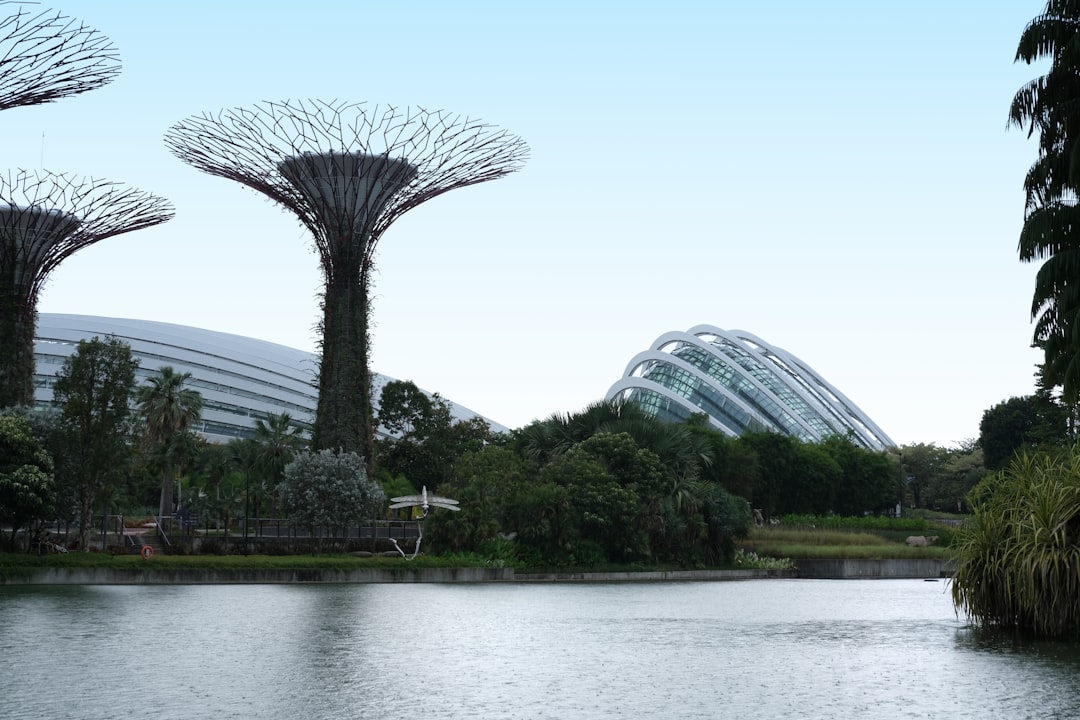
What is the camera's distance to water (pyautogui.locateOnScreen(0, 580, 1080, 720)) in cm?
1262

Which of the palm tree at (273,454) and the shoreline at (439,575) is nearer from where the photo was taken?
the shoreline at (439,575)

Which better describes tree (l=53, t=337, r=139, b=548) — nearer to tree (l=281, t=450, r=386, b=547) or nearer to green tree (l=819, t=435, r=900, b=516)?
tree (l=281, t=450, r=386, b=547)

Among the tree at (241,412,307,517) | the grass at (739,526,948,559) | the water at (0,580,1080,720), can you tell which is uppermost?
the tree at (241,412,307,517)

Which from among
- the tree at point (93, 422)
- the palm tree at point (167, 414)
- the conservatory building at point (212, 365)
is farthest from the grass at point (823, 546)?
the conservatory building at point (212, 365)

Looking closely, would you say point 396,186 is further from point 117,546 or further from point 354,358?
point 117,546

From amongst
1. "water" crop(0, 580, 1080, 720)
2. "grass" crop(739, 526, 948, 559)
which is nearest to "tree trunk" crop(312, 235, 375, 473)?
"grass" crop(739, 526, 948, 559)

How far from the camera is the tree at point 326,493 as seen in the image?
137 feet

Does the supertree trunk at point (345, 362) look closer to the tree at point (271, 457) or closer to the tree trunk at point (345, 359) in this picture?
the tree trunk at point (345, 359)

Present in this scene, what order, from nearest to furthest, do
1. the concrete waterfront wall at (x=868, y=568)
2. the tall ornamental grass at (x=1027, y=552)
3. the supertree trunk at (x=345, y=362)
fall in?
the tall ornamental grass at (x=1027, y=552)
the supertree trunk at (x=345, y=362)
the concrete waterfront wall at (x=868, y=568)

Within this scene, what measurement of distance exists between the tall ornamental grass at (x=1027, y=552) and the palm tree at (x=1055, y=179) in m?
3.11

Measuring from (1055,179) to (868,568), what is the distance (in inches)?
1133

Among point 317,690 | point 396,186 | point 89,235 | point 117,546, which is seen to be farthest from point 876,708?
point 89,235

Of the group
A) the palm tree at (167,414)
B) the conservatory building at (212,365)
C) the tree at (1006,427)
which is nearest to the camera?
the palm tree at (167,414)

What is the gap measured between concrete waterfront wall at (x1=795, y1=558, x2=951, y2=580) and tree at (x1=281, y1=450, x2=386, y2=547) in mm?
16605
